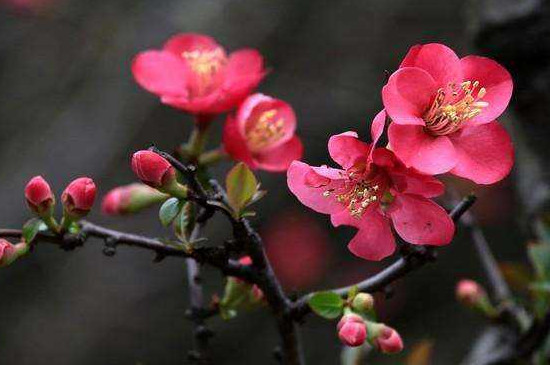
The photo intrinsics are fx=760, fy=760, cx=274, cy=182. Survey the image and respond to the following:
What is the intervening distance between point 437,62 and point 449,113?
2.0 inches

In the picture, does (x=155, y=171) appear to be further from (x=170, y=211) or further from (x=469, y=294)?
(x=469, y=294)

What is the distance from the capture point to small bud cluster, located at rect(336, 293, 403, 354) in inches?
28.2

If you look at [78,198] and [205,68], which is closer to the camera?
[78,198]

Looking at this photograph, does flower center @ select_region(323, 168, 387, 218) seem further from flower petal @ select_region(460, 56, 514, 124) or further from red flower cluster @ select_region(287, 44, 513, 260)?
flower petal @ select_region(460, 56, 514, 124)

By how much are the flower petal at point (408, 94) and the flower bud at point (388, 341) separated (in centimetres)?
21

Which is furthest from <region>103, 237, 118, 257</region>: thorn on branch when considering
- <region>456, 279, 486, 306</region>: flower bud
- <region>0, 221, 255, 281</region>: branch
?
<region>456, 279, 486, 306</region>: flower bud

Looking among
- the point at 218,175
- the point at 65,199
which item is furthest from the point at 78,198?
the point at 218,175

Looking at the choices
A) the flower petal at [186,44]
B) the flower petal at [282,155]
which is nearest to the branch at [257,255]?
the flower petal at [282,155]

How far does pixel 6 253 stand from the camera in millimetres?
739

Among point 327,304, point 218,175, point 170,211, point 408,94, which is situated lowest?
point 218,175

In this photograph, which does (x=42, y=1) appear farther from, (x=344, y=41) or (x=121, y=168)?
(x=344, y=41)

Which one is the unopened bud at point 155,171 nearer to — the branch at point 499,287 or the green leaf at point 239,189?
the green leaf at point 239,189

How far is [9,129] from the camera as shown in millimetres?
3154

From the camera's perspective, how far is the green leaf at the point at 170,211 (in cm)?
73
